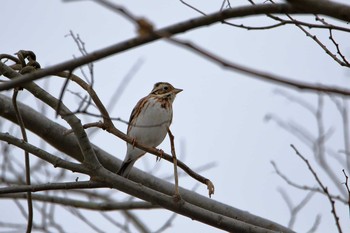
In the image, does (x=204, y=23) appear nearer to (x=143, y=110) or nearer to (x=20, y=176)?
(x=143, y=110)

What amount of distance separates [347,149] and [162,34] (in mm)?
3422

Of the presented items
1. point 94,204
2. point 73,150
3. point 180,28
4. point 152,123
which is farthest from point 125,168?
point 180,28

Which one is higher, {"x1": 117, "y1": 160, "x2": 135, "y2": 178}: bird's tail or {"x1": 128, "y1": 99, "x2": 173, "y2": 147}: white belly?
{"x1": 128, "y1": 99, "x2": 173, "y2": 147}: white belly

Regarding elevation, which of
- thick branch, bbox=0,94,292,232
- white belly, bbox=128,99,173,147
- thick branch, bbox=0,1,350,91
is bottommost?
thick branch, bbox=0,1,350,91

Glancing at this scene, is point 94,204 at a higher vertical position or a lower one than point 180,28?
higher

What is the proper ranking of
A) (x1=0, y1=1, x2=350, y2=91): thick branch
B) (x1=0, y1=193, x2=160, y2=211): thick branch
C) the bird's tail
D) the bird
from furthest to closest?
the bird → (x1=0, y1=193, x2=160, y2=211): thick branch → the bird's tail → (x1=0, y1=1, x2=350, y2=91): thick branch

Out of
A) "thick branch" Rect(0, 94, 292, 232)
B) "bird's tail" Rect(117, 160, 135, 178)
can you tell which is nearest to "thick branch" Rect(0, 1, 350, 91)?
"thick branch" Rect(0, 94, 292, 232)

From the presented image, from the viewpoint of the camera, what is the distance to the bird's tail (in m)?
5.05

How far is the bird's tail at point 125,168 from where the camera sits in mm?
5049

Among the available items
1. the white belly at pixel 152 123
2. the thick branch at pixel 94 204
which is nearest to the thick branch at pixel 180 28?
the thick branch at pixel 94 204

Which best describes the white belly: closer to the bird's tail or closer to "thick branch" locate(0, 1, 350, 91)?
the bird's tail

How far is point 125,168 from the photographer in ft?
17.2

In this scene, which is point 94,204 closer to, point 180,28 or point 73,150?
point 73,150

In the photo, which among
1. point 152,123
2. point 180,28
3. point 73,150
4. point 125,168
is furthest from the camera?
point 152,123
